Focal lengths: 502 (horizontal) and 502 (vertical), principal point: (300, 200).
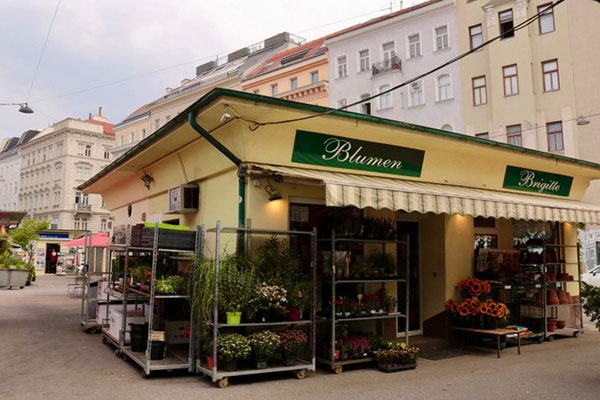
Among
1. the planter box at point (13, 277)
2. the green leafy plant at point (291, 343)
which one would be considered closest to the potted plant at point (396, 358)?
the green leafy plant at point (291, 343)

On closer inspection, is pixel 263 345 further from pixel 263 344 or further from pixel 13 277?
pixel 13 277

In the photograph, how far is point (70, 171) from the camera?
52.9 meters

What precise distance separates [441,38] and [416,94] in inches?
142

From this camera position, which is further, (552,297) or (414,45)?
(414,45)

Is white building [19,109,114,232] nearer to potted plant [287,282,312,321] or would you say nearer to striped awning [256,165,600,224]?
striped awning [256,165,600,224]

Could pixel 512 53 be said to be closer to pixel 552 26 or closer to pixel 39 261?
pixel 552 26

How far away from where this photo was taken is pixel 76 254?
140ft

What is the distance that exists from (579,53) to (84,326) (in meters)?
26.5

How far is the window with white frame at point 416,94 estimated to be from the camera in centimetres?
3092

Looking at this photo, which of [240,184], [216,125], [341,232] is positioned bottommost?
[341,232]

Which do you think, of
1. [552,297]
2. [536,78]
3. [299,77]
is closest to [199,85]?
[299,77]

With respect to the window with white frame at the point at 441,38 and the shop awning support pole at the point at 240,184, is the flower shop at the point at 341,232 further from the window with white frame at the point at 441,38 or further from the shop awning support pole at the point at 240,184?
the window with white frame at the point at 441,38

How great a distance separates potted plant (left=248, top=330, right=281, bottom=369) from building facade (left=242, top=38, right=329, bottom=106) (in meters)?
29.0

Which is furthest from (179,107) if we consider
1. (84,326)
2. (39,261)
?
(84,326)
